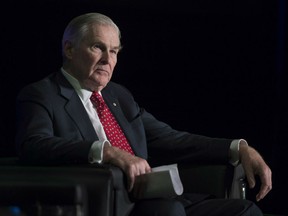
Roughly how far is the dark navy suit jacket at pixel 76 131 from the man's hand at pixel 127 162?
0.23ft

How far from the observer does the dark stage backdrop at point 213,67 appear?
373cm

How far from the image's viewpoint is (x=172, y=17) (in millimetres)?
3795

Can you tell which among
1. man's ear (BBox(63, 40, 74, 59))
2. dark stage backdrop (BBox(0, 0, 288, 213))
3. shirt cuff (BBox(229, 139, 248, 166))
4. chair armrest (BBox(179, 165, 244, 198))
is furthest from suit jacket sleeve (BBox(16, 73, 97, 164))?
dark stage backdrop (BBox(0, 0, 288, 213))

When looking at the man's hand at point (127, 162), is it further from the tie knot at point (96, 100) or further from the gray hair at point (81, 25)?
the gray hair at point (81, 25)

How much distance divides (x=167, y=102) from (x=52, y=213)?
99.8 inches

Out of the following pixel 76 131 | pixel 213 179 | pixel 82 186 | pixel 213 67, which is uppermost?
pixel 82 186

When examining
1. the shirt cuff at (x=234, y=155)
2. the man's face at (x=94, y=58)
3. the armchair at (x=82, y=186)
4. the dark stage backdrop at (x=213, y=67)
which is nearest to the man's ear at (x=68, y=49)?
the man's face at (x=94, y=58)

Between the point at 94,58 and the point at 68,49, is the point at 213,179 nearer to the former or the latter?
the point at 94,58

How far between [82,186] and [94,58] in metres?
1.00

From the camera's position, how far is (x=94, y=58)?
2.67 m

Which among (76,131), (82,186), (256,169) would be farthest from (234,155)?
(82,186)

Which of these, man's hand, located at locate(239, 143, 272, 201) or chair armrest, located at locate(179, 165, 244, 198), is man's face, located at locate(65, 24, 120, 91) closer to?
chair armrest, located at locate(179, 165, 244, 198)

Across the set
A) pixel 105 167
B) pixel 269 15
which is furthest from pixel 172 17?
pixel 105 167

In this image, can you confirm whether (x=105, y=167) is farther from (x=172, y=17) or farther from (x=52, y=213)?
(x=172, y=17)
